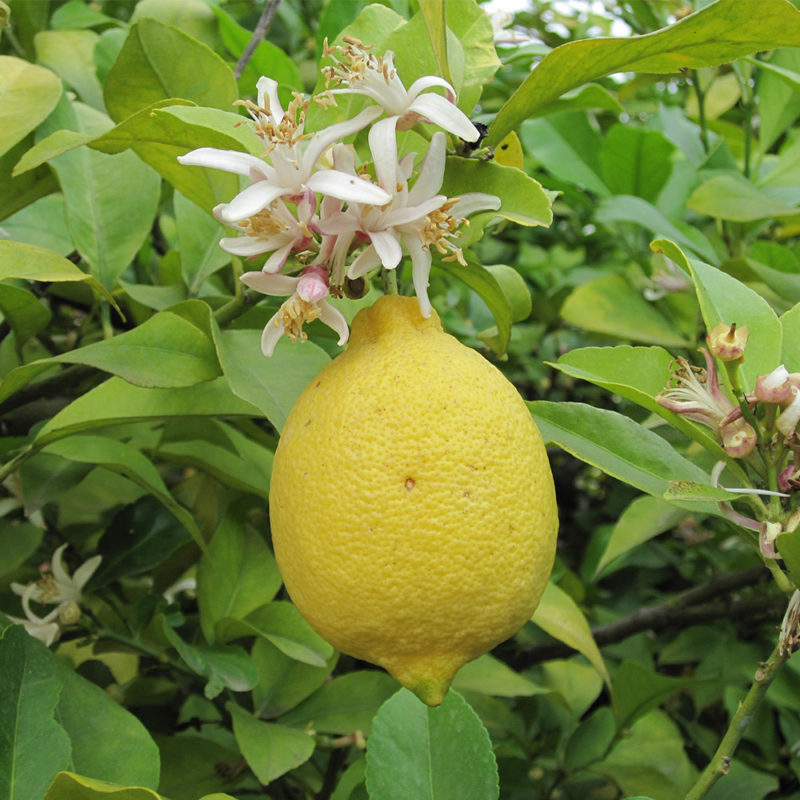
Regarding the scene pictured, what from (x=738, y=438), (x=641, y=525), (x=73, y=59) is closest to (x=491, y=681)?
(x=641, y=525)

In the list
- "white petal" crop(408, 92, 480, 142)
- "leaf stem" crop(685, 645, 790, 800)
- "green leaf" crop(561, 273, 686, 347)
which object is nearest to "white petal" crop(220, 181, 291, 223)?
"white petal" crop(408, 92, 480, 142)

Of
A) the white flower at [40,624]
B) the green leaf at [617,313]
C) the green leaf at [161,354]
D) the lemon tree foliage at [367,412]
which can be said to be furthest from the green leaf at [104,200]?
the green leaf at [617,313]

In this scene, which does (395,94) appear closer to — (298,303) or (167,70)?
(298,303)

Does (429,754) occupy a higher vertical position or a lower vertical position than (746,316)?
lower

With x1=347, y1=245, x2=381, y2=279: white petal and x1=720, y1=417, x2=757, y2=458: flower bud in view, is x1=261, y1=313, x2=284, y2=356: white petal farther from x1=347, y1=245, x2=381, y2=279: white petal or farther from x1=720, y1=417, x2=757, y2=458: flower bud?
x1=720, y1=417, x2=757, y2=458: flower bud

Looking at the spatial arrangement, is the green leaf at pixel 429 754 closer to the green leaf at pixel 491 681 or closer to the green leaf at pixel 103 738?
the green leaf at pixel 103 738

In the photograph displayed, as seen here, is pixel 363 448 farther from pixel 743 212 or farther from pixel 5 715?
pixel 743 212
